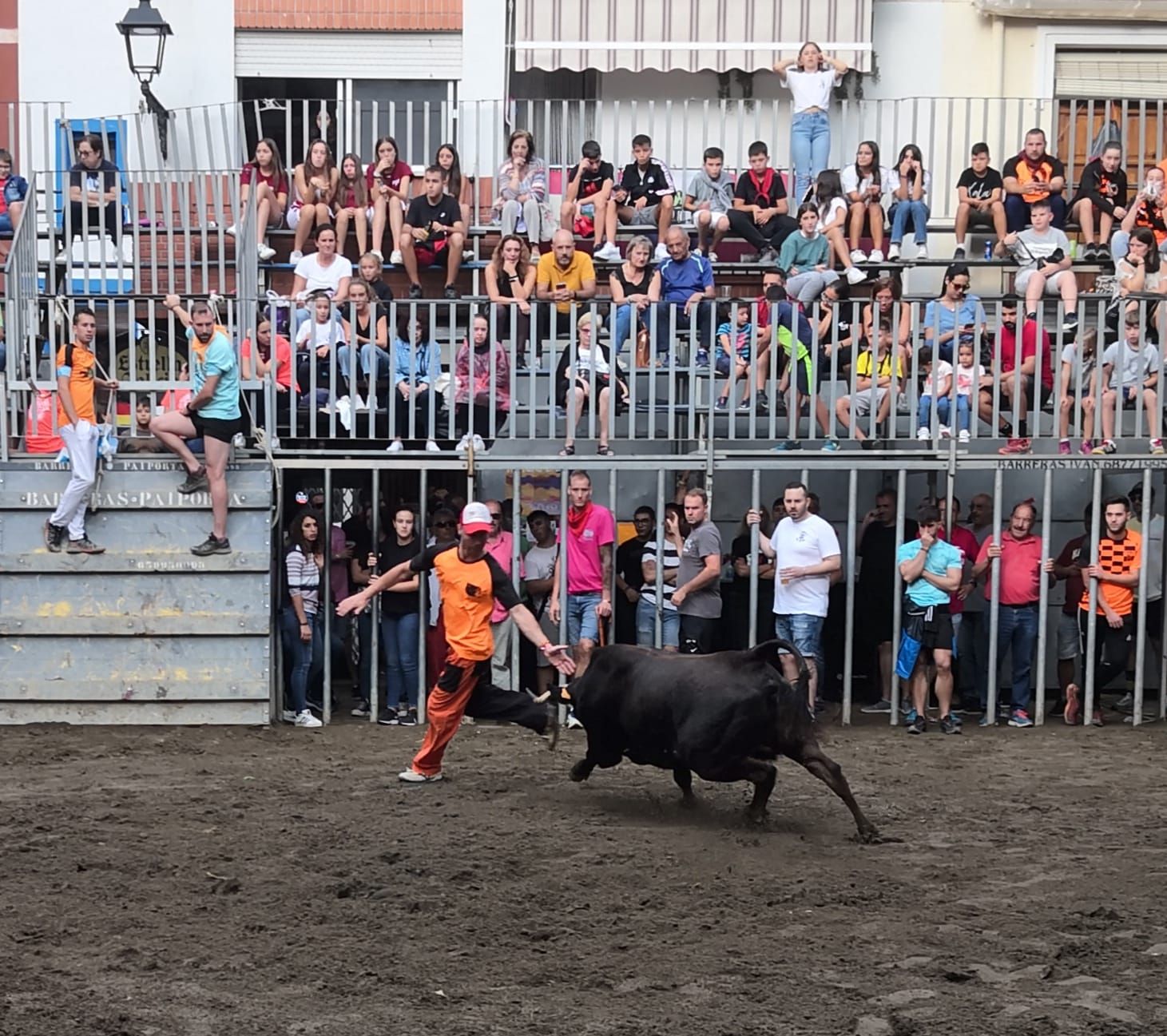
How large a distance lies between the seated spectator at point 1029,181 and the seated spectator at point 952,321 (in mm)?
3134

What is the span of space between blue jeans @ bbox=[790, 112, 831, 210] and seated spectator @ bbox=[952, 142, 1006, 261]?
143 centimetres

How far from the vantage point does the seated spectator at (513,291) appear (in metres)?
14.5

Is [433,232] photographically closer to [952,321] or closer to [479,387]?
[479,387]

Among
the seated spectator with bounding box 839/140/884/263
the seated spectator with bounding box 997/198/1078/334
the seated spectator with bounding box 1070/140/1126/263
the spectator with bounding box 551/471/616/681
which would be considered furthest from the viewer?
the seated spectator with bounding box 1070/140/1126/263

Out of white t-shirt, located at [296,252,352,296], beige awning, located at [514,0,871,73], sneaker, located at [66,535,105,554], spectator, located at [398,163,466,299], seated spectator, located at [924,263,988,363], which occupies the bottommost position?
sneaker, located at [66,535,105,554]

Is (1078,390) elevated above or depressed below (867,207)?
below

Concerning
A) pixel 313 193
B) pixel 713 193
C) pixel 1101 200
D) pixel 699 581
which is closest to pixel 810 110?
pixel 713 193

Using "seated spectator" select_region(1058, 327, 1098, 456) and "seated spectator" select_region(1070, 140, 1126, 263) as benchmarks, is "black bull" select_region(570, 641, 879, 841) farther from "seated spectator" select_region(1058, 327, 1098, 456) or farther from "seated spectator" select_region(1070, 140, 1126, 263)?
"seated spectator" select_region(1070, 140, 1126, 263)

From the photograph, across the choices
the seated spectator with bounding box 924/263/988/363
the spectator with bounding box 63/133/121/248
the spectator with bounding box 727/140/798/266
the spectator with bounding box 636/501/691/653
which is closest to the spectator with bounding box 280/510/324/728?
the spectator with bounding box 636/501/691/653

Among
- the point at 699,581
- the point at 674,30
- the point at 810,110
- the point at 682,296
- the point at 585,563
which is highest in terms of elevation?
the point at 674,30

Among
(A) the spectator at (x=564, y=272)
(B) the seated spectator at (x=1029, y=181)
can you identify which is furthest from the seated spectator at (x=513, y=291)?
(B) the seated spectator at (x=1029, y=181)

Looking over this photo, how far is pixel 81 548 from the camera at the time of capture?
554 inches

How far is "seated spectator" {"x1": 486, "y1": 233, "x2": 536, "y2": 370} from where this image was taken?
14.5 m

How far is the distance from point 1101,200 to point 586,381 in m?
6.11
